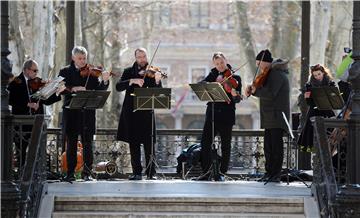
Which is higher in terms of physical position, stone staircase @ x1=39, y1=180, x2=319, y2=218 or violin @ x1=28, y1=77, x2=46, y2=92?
violin @ x1=28, y1=77, x2=46, y2=92

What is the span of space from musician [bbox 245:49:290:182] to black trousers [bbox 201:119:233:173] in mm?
706

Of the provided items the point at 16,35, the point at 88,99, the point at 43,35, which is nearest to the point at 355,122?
the point at 88,99

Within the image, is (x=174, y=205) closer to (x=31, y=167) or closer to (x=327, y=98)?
(x=31, y=167)

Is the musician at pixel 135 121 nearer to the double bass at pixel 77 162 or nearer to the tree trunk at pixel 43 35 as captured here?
the double bass at pixel 77 162

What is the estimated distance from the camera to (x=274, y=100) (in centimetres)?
1669

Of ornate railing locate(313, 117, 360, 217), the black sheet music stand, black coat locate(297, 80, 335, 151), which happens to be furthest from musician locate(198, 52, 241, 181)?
ornate railing locate(313, 117, 360, 217)

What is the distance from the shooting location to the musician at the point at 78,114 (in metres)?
16.8

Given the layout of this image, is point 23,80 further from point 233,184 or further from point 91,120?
point 233,184

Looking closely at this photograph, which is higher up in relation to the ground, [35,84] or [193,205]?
[35,84]

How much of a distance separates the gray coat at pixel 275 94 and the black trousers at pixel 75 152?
269 centimetres

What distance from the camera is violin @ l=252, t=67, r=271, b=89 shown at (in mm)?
16641

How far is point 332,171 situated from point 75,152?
4803 mm

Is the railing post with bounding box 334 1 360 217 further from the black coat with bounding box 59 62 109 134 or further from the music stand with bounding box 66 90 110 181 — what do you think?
the black coat with bounding box 59 62 109 134

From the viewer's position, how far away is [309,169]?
1877 cm
